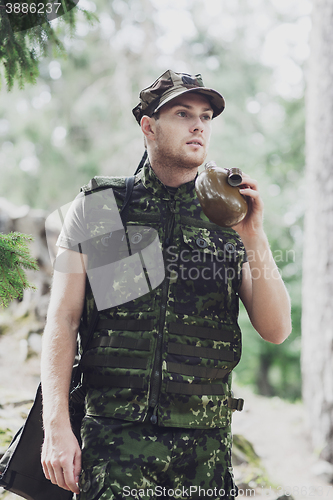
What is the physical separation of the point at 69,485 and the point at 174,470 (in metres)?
0.47

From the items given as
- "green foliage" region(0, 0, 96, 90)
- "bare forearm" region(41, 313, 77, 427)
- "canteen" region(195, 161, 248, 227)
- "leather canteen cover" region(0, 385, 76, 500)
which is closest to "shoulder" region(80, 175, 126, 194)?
"canteen" region(195, 161, 248, 227)

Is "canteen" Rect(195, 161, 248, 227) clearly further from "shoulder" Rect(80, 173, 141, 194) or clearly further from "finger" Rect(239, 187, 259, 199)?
"shoulder" Rect(80, 173, 141, 194)

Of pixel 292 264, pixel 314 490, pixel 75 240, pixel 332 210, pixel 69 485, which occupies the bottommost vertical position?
pixel 314 490

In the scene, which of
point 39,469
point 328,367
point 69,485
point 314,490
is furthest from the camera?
point 328,367

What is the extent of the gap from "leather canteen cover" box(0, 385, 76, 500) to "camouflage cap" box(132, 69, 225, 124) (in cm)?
170

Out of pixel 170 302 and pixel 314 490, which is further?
pixel 314 490

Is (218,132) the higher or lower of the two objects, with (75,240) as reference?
higher

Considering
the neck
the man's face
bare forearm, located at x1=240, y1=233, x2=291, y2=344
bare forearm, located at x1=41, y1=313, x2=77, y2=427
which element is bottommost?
bare forearm, located at x1=41, y1=313, x2=77, y2=427

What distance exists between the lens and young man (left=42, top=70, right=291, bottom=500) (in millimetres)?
1967

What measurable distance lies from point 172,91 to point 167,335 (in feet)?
4.28

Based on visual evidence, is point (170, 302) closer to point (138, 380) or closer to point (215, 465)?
point (138, 380)

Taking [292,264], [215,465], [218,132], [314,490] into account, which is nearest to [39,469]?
[215,465]

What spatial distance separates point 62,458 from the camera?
75.4 inches

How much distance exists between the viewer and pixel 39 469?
2.17 metres
